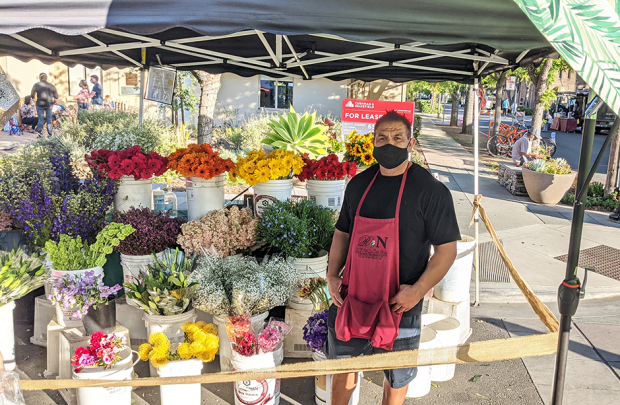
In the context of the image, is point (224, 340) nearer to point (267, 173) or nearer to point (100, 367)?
point (100, 367)

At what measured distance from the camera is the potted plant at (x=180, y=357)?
10.4 feet

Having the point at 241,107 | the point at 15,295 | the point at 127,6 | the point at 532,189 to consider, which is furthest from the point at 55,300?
the point at 241,107

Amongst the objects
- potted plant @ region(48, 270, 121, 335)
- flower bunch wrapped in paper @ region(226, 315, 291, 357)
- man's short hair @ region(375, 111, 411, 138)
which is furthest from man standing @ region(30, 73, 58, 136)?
man's short hair @ region(375, 111, 411, 138)

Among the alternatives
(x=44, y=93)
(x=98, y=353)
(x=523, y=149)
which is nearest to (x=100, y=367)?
(x=98, y=353)

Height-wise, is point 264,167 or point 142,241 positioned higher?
point 264,167

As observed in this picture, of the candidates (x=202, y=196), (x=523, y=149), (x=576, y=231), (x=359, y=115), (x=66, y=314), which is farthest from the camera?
(x=523, y=149)

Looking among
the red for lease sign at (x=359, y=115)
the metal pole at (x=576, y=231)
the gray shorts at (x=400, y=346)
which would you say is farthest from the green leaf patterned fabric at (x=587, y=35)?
the red for lease sign at (x=359, y=115)

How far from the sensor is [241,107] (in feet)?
64.7

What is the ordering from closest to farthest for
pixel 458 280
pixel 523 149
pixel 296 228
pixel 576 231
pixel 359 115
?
pixel 576 231, pixel 296 228, pixel 458 280, pixel 359 115, pixel 523 149

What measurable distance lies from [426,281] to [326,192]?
253cm

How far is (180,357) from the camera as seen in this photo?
3219 millimetres

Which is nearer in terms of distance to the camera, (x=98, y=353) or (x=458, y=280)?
(x=98, y=353)

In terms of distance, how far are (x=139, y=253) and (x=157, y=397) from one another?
1.21 meters

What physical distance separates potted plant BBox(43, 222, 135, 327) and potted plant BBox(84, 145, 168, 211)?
2.19 ft
